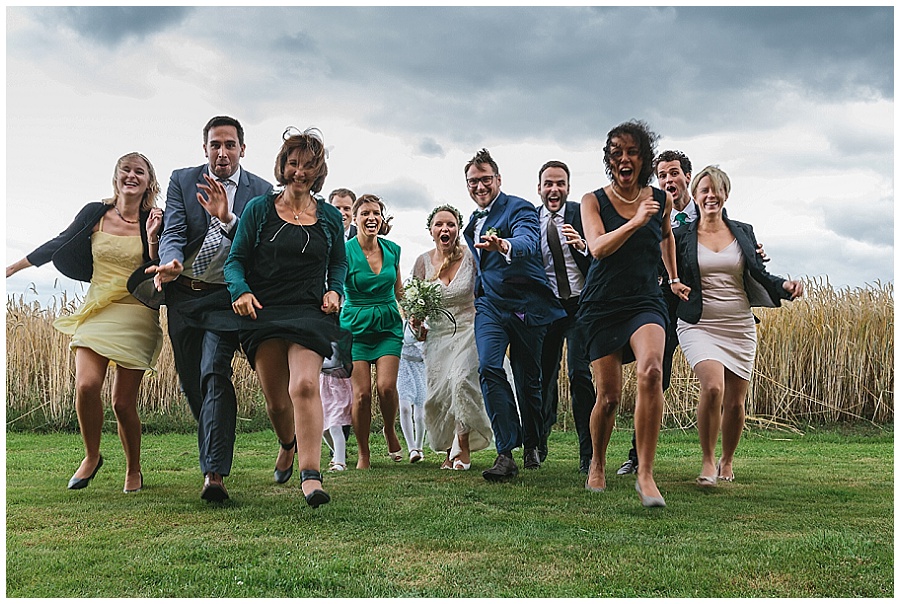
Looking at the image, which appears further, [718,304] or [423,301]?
[423,301]

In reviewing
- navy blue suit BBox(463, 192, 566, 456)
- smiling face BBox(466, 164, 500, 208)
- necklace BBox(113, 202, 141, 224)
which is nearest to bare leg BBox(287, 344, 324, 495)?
navy blue suit BBox(463, 192, 566, 456)

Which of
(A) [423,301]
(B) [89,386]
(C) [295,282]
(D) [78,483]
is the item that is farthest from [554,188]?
(D) [78,483]

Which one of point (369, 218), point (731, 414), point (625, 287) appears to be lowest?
point (731, 414)

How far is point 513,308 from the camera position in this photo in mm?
7316

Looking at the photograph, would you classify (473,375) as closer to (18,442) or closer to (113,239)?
(113,239)

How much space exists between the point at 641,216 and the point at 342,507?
2.60 m

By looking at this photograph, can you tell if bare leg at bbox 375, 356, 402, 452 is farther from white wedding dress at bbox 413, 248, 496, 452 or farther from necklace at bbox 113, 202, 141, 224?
necklace at bbox 113, 202, 141, 224

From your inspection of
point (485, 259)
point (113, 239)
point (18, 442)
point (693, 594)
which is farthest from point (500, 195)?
point (18, 442)

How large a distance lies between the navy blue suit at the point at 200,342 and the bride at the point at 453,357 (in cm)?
212

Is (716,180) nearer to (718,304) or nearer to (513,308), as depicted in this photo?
(718,304)

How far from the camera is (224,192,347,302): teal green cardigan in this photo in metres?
5.78

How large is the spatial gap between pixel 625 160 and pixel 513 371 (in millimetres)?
2330

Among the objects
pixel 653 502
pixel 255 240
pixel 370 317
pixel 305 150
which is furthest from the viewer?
pixel 370 317

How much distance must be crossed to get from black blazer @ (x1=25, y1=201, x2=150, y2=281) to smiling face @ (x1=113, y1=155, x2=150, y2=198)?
17 centimetres
